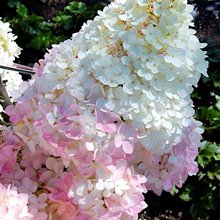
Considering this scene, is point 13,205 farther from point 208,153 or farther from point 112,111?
point 208,153

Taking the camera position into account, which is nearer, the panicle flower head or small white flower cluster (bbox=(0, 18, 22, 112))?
the panicle flower head

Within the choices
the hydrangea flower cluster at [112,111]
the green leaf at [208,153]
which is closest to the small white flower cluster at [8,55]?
the hydrangea flower cluster at [112,111]

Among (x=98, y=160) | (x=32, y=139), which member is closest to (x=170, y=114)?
(x=98, y=160)

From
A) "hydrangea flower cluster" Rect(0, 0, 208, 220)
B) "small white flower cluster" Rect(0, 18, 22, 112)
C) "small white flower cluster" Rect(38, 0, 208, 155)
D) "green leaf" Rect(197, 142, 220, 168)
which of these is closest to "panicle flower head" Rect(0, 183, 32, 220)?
"hydrangea flower cluster" Rect(0, 0, 208, 220)

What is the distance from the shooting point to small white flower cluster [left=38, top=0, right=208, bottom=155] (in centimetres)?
120

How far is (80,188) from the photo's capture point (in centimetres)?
121

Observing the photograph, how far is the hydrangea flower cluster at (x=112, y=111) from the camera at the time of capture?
1.20 meters

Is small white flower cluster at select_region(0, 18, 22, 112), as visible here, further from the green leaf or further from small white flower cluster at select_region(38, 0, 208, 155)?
the green leaf

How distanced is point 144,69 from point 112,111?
9cm

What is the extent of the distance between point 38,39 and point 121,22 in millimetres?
2231

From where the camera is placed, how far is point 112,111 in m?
1.20

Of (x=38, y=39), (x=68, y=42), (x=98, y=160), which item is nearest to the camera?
(x=98, y=160)

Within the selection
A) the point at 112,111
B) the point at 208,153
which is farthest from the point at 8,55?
the point at 208,153

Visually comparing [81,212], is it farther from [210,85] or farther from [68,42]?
[210,85]
